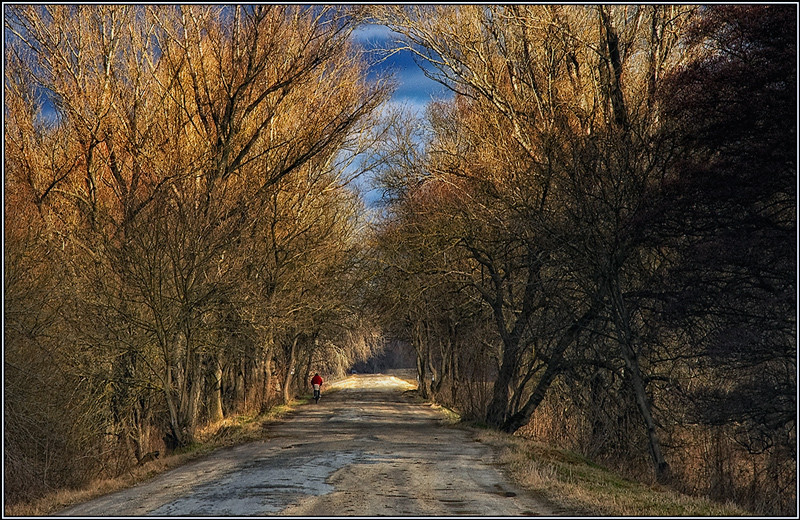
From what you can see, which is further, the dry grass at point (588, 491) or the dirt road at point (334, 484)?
the dry grass at point (588, 491)

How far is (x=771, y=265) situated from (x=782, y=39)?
4.20 meters

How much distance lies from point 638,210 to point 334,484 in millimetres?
8685

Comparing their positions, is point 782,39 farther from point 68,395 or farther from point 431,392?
point 431,392

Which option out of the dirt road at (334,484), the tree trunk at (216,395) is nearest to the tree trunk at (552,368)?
the dirt road at (334,484)

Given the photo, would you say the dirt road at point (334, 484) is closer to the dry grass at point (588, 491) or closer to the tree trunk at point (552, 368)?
the dry grass at point (588, 491)

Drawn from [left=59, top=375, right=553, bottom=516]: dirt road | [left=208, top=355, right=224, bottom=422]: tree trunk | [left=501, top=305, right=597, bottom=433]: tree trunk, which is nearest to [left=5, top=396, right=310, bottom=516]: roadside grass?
[left=59, top=375, right=553, bottom=516]: dirt road

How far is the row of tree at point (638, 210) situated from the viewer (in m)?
13.2

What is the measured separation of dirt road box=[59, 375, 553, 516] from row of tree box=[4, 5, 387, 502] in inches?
143

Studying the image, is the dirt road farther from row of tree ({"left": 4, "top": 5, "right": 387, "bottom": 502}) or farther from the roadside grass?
row of tree ({"left": 4, "top": 5, "right": 387, "bottom": 502})

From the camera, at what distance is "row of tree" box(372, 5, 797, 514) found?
13.2 m

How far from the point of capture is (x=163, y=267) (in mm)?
18641

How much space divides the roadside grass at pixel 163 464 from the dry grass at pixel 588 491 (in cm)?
717

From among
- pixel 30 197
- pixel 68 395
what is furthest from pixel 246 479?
pixel 30 197

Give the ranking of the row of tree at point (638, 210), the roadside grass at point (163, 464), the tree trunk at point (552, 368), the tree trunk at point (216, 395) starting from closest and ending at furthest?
the roadside grass at point (163, 464)
the row of tree at point (638, 210)
the tree trunk at point (552, 368)
the tree trunk at point (216, 395)
